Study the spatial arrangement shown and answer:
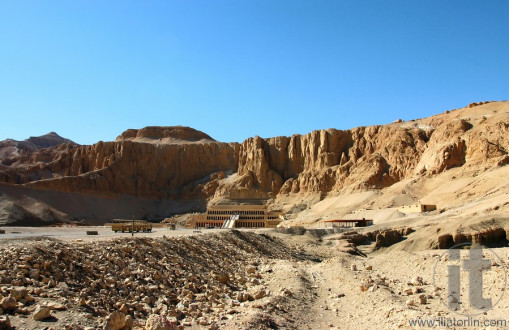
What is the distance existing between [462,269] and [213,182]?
96.0m

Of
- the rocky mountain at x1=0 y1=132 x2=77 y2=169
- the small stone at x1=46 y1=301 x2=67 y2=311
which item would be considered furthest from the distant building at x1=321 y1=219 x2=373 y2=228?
the rocky mountain at x1=0 y1=132 x2=77 y2=169

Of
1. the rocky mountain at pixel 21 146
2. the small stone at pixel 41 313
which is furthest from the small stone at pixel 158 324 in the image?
the rocky mountain at pixel 21 146

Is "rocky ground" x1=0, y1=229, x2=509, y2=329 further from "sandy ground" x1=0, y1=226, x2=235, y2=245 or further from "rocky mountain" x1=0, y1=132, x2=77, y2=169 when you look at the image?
"rocky mountain" x1=0, y1=132, x2=77, y2=169

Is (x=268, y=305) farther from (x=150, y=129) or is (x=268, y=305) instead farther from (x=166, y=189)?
(x=150, y=129)

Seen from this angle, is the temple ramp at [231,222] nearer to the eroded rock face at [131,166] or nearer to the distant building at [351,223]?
the distant building at [351,223]

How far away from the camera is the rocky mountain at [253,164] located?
81.2 m

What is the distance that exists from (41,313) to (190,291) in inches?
272

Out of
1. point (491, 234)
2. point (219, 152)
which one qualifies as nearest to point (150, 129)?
point (219, 152)

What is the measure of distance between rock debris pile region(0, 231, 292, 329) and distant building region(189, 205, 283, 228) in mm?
62597

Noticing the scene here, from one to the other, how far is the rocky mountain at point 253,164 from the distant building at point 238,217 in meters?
7.25

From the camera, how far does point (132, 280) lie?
642 inches

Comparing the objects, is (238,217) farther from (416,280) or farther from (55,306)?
(55,306)

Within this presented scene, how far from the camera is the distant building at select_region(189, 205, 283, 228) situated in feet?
285

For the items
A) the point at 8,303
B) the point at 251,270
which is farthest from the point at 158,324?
the point at 251,270
